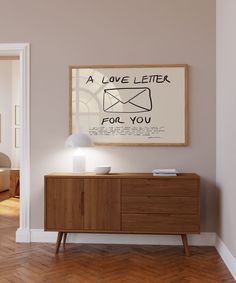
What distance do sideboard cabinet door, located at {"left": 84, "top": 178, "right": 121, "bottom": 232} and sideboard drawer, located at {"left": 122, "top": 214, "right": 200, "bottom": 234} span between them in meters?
0.11

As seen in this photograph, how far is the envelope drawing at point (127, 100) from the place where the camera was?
4.07 metres

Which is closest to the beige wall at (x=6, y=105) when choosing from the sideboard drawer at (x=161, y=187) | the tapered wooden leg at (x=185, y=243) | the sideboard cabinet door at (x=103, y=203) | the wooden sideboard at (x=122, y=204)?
the wooden sideboard at (x=122, y=204)

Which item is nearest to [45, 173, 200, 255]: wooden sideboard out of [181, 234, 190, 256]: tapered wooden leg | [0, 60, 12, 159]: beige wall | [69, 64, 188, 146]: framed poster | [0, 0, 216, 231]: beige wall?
[181, 234, 190, 256]: tapered wooden leg

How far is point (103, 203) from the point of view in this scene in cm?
373

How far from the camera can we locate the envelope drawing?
4074mm

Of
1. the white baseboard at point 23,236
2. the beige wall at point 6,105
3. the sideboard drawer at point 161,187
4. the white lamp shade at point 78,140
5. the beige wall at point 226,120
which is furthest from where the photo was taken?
the beige wall at point 6,105

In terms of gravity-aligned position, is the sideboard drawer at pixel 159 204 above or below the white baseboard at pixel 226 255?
above

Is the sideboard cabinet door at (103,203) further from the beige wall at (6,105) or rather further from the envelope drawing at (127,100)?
the beige wall at (6,105)

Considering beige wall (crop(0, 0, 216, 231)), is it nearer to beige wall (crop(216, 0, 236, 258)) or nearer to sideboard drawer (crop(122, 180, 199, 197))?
beige wall (crop(216, 0, 236, 258))

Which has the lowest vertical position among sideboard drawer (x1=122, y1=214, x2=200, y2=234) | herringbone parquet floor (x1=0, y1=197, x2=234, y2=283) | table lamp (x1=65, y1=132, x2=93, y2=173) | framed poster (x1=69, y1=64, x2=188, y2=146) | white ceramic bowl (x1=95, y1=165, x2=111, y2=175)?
herringbone parquet floor (x1=0, y1=197, x2=234, y2=283)

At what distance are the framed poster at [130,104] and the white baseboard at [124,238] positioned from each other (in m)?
0.99

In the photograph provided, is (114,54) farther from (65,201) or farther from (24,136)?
(65,201)

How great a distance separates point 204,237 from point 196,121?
1.23m

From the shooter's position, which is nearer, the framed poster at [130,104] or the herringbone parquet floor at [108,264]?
the herringbone parquet floor at [108,264]
